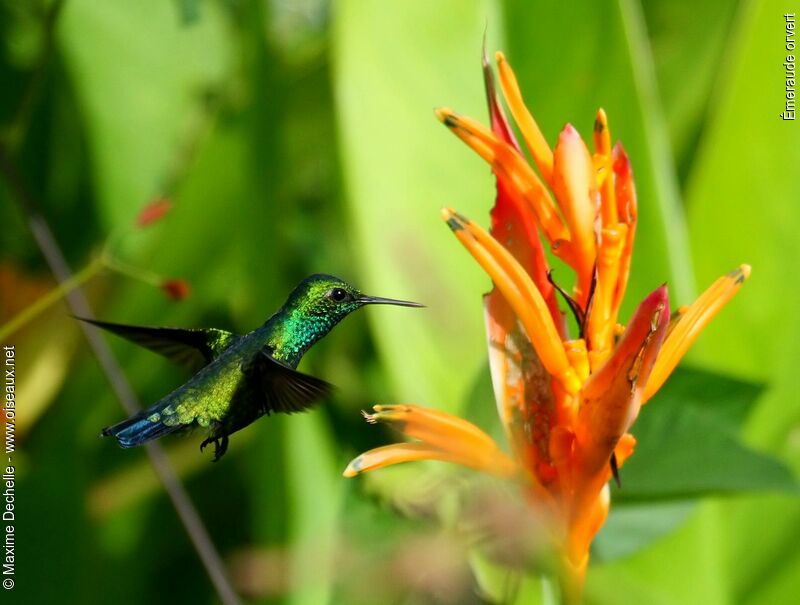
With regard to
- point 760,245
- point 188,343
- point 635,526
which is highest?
point 188,343

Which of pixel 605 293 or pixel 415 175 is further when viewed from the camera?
pixel 415 175


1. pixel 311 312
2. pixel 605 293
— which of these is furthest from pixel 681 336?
pixel 311 312

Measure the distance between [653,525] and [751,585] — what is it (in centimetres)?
10

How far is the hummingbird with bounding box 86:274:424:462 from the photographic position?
0.37 meters

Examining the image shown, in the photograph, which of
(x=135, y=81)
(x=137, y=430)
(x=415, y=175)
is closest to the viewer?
(x=137, y=430)

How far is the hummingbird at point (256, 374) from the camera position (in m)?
0.37

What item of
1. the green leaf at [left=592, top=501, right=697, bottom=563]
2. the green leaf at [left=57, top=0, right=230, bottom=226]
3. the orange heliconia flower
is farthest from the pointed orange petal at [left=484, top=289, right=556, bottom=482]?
the green leaf at [left=57, top=0, right=230, bottom=226]

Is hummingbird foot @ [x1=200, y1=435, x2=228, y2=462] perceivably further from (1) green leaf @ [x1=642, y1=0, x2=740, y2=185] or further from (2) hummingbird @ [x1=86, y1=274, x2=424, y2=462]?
(1) green leaf @ [x1=642, y1=0, x2=740, y2=185]

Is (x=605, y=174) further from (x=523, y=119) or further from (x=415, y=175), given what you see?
(x=415, y=175)

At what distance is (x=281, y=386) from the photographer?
373 millimetres

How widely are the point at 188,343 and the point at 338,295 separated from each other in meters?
0.10

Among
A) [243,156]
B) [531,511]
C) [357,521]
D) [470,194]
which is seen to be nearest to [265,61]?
[243,156]

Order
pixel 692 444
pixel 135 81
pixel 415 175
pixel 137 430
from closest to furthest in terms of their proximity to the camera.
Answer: pixel 137 430
pixel 692 444
pixel 415 175
pixel 135 81

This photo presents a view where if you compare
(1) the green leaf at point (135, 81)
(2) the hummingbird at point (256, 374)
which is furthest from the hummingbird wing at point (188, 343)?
(1) the green leaf at point (135, 81)
